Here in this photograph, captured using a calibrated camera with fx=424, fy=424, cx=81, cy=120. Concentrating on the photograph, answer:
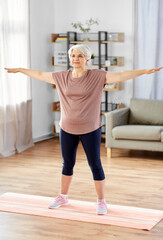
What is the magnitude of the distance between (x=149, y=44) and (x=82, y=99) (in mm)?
3330

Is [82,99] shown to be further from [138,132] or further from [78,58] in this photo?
[138,132]

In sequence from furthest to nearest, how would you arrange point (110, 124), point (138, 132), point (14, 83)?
point (14, 83), point (110, 124), point (138, 132)

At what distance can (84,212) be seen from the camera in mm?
3412

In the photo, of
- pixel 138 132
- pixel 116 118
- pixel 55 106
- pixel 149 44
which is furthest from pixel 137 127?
pixel 55 106

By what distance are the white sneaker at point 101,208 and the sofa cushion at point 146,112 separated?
8.54 ft

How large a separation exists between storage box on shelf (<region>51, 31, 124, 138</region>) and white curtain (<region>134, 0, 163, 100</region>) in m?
0.31

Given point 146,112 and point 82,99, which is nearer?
point 82,99

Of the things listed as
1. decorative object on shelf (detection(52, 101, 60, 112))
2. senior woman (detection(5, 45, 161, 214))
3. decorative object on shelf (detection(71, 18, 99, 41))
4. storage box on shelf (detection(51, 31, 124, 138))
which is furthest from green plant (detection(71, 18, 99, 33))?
senior woman (detection(5, 45, 161, 214))

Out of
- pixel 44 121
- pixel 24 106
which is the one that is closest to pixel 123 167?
pixel 24 106

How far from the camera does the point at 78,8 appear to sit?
22.3ft

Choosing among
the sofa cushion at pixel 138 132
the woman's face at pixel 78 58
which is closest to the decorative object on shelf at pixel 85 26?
the sofa cushion at pixel 138 132

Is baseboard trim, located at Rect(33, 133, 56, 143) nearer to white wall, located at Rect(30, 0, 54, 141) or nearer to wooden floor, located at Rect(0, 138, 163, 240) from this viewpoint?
white wall, located at Rect(30, 0, 54, 141)

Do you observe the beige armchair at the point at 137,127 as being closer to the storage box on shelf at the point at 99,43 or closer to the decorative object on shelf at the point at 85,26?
→ the storage box on shelf at the point at 99,43

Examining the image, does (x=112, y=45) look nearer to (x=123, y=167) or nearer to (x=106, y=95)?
(x=106, y=95)
